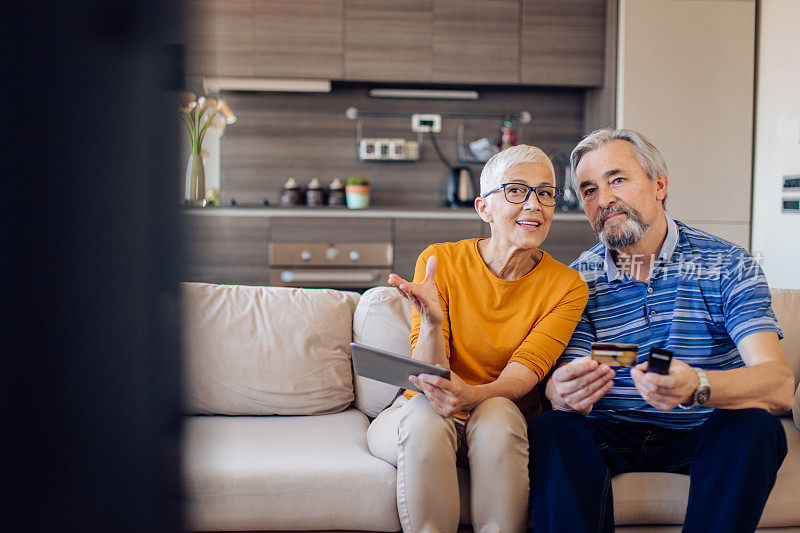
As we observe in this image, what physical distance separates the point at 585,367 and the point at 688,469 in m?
0.35

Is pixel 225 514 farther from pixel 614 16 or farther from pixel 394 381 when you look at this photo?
pixel 614 16

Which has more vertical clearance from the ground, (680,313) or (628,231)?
(628,231)

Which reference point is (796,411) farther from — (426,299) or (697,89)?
(697,89)

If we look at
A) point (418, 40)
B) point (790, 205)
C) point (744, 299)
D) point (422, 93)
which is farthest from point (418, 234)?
point (744, 299)

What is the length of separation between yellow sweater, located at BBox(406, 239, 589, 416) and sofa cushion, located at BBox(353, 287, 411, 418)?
0.89 feet

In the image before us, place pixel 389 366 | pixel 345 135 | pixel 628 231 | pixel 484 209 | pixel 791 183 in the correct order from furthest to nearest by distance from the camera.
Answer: pixel 345 135
pixel 791 183
pixel 484 209
pixel 628 231
pixel 389 366

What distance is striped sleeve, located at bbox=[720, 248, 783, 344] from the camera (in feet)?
5.07

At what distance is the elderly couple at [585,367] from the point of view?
142 centimetres

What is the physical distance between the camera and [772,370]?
57.7 inches

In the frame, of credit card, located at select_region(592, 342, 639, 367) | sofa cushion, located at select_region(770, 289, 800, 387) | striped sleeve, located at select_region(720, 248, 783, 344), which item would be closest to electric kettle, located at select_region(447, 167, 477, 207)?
sofa cushion, located at select_region(770, 289, 800, 387)

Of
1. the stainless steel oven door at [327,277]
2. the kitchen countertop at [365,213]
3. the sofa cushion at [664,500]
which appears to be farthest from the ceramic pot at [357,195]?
the sofa cushion at [664,500]

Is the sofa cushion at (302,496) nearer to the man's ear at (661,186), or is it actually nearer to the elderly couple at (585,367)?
the elderly couple at (585,367)

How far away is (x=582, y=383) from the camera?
150cm

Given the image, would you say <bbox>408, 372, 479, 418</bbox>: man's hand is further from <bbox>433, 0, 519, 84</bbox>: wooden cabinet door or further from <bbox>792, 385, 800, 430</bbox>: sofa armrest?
<bbox>433, 0, 519, 84</bbox>: wooden cabinet door
